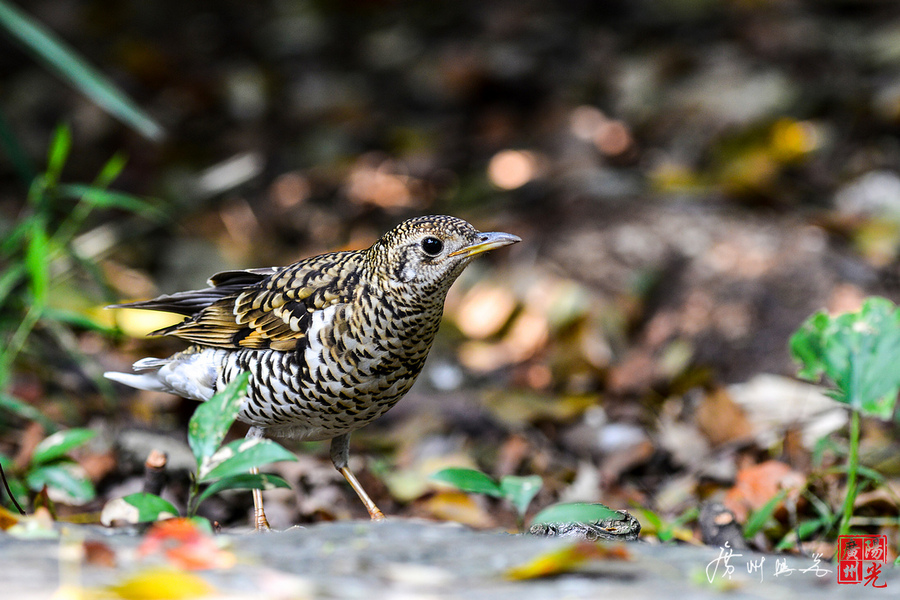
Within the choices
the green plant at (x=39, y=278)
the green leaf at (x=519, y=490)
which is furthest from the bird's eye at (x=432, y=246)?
the green plant at (x=39, y=278)

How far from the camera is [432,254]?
2.72 meters

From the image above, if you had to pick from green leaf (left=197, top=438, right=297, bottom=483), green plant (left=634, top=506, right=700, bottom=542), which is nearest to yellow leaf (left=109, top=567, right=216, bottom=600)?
green leaf (left=197, top=438, right=297, bottom=483)

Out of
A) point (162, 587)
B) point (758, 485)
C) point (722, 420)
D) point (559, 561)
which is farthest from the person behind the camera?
point (722, 420)

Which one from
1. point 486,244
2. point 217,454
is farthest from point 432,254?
point 217,454

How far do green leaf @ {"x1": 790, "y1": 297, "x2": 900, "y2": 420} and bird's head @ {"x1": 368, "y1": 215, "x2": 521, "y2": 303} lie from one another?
113 cm

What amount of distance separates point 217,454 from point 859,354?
2086 mm

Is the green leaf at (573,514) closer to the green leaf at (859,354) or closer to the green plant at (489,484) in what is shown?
the green plant at (489,484)

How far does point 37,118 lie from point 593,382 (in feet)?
21.2

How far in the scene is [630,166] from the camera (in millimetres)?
6891

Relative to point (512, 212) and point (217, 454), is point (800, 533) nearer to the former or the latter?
point (217, 454)

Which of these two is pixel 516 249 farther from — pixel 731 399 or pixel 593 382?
pixel 731 399

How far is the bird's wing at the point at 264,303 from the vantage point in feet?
9.51

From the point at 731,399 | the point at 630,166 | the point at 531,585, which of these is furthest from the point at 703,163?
the point at 531,585

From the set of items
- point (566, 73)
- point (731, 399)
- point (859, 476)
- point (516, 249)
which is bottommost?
point (859, 476)
